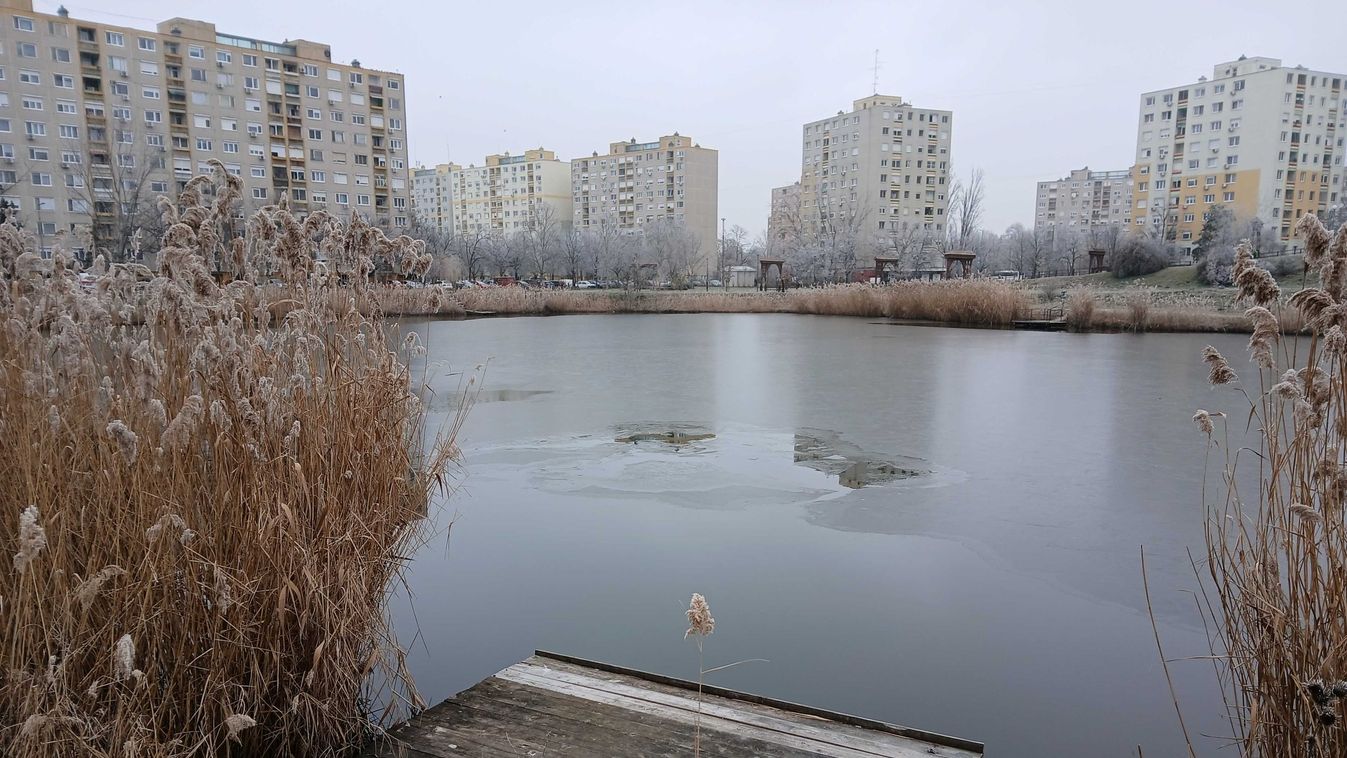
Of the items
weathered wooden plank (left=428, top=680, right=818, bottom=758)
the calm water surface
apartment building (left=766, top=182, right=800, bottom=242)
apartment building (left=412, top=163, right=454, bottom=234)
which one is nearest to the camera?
weathered wooden plank (left=428, top=680, right=818, bottom=758)

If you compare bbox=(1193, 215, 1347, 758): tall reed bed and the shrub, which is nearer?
bbox=(1193, 215, 1347, 758): tall reed bed

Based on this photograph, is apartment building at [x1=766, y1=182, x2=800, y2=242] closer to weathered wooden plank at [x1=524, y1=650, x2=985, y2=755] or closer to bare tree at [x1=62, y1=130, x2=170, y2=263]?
bare tree at [x1=62, y1=130, x2=170, y2=263]

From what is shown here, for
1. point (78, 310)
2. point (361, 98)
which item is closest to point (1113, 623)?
point (78, 310)

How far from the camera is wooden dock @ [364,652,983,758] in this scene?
6.43ft

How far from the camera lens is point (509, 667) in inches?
97.8

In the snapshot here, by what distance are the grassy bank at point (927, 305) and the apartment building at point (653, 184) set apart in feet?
176

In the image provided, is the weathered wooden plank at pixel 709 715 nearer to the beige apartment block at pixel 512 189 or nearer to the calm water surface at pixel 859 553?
the calm water surface at pixel 859 553

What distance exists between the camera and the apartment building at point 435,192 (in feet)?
353

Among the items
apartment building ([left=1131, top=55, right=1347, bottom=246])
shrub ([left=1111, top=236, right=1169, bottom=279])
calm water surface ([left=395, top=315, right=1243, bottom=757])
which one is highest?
apartment building ([left=1131, top=55, right=1347, bottom=246])

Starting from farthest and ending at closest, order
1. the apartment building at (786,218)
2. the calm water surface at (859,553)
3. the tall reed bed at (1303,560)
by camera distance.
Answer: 1. the apartment building at (786,218)
2. the calm water surface at (859,553)
3. the tall reed bed at (1303,560)

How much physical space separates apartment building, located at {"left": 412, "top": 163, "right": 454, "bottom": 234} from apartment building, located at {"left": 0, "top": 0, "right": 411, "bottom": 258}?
51842 millimetres

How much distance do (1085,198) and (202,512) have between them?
377ft

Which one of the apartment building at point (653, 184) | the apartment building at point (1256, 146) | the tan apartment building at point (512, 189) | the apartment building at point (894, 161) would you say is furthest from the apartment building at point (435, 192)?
the apartment building at point (1256, 146)

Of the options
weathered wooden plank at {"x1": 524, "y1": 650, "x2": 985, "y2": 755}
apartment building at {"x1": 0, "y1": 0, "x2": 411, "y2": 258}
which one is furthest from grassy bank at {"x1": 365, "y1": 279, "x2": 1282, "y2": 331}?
apartment building at {"x1": 0, "y1": 0, "x2": 411, "y2": 258}
